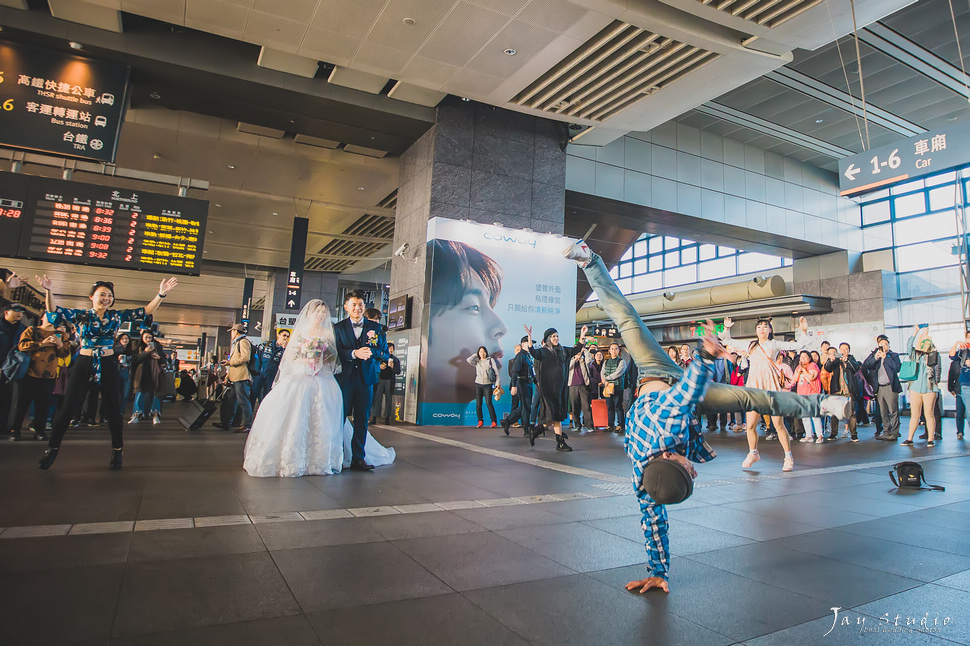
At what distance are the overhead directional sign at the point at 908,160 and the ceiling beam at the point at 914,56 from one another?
4.50 meters

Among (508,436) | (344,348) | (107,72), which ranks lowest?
(508,436)

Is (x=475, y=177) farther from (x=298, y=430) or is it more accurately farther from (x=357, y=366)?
(x=298, y=430)

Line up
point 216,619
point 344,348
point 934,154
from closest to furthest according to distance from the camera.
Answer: point 216,619 < point 344,348 < point 934,154

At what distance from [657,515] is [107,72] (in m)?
11.3

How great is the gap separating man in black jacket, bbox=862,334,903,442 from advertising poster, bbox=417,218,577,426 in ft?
19.5

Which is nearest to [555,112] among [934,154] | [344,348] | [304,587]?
[934,154]

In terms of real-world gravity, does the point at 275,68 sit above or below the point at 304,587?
above

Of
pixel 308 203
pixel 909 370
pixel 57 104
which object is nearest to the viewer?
pixel 57 104

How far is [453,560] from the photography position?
2.73 meters

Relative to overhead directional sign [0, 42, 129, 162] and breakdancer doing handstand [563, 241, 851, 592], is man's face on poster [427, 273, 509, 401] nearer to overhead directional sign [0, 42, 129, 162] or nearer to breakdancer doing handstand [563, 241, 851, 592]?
overhead directional sign [0, 42, 129, 162]

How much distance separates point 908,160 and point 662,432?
8296mm

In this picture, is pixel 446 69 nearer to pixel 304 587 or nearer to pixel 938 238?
pixel 304 587

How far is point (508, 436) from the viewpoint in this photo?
376 inches

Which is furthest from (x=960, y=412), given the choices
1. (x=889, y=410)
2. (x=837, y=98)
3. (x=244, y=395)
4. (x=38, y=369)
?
(x=38, y=369)
